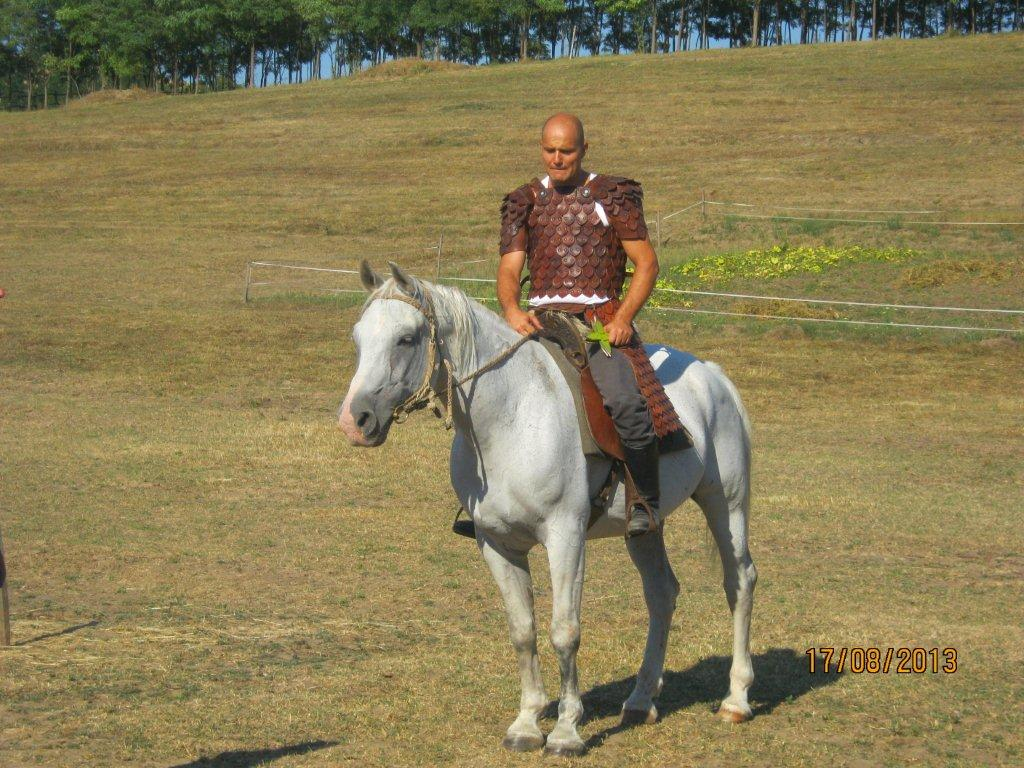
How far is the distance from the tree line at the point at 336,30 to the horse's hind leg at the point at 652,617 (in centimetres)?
8517

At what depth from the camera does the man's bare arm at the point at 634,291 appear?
586cm

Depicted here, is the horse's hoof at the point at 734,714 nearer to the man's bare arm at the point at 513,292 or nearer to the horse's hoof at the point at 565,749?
the horse's hoof at the point at 565,749

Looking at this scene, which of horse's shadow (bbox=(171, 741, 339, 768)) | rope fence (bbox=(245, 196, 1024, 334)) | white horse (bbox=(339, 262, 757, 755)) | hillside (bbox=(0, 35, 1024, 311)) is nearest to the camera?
white horse (bbox=(339, 262, 757, 755))

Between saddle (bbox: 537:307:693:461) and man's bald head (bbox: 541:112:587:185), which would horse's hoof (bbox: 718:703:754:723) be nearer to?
saddle (bbox: 537:307:693:461)

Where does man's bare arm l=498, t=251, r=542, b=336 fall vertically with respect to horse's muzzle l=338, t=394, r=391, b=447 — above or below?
above

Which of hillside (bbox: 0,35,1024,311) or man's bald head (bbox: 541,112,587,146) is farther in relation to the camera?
hillside (bbox: 0,35,1024,311)

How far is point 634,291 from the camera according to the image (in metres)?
5.93

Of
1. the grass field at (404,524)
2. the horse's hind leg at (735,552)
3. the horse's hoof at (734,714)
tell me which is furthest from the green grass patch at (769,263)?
the horse's hoof at (734,714)

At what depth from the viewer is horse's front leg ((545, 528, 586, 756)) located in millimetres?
5621

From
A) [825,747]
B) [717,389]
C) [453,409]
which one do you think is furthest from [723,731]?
[453,409]

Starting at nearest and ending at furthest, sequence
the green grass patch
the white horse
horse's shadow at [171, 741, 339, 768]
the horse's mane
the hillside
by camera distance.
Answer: the white horse → the horse's mane → horse's shadow at [171, 741, 339, 768] → the green grass patch → the hillside

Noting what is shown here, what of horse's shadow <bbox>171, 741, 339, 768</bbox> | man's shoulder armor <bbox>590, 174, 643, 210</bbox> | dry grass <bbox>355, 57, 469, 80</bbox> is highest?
dry grass <bbox>355, 57, 469, 80</bbox>

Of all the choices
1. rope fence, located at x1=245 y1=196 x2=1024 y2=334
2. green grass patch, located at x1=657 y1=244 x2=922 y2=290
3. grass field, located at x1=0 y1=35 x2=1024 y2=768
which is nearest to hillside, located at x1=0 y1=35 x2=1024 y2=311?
grass field, located at x1=0 y1=35 x2=1024 y2=768

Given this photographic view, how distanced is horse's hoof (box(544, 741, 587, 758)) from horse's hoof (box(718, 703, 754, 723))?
1.01 metres
